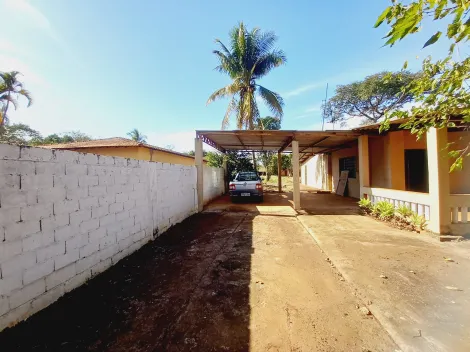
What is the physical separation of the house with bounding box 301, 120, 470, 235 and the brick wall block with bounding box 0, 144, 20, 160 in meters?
4.15

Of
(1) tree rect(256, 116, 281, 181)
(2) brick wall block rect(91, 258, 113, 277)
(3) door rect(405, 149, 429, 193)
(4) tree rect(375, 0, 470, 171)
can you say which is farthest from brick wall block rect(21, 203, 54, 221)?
(1) tree rect(256, 116, 281, 181)

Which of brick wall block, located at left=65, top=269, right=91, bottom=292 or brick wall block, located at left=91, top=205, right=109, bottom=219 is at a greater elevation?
brick wall block, located at left=91, top=205, right=109, bottom=219

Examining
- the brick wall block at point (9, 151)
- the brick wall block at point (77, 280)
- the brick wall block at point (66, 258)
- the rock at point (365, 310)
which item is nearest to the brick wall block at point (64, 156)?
the brick wall block at point (9, 151)

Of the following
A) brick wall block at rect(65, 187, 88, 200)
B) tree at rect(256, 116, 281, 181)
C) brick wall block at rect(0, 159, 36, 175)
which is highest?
tree at rect(256, 116, 281, 181)

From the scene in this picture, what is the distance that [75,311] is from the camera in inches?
104

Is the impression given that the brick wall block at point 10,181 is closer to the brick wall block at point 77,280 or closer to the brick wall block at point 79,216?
the brick wall block at point 79,216

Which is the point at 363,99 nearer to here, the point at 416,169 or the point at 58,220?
the point at 416,169

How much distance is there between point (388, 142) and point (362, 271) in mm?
7917

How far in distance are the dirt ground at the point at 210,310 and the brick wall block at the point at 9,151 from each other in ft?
5.60

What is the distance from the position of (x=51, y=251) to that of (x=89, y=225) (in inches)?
28.2

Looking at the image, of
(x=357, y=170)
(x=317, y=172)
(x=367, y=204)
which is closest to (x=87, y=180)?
(x=367, y=204)

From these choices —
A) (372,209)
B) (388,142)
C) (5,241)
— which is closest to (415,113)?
(5,241)

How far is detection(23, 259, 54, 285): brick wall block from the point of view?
2456mm

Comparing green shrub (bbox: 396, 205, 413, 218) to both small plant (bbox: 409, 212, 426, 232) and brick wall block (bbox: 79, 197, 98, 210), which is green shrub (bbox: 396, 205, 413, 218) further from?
brick wall block (bbox: 79, 197, 98, 210)
